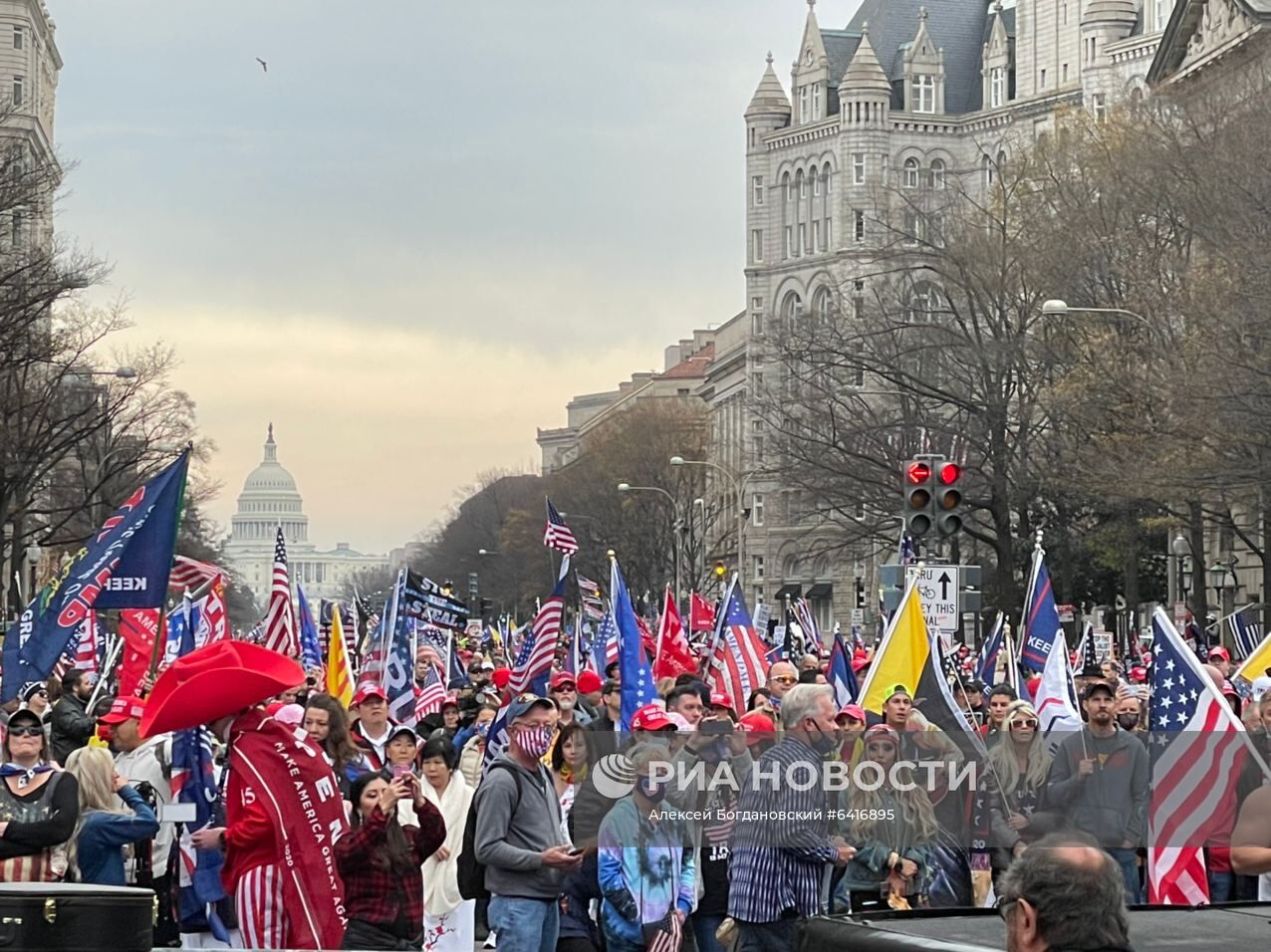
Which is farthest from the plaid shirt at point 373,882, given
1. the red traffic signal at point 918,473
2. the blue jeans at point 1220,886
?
the red traffic signal at point 918,473

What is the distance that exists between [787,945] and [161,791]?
311 centimetres

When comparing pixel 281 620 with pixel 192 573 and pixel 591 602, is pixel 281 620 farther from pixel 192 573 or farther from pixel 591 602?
pixel 591 602

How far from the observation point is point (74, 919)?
7.57m

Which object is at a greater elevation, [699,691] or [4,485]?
[4,485]

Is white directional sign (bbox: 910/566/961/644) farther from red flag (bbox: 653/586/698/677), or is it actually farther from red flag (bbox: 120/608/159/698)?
red flag (bbox: 120/608/159/698)

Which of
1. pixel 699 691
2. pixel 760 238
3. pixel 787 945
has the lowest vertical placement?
pixel 787 945

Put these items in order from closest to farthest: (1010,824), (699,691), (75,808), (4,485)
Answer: (75,808) → (1010,824) → (699,691) → (4,485)

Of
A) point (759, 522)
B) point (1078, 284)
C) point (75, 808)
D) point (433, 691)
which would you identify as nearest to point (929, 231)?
point (1078, 284)

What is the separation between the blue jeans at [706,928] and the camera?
12.4 meters

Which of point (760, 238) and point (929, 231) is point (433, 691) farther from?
point (760, 238)

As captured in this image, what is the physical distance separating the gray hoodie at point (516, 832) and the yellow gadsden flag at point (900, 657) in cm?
543

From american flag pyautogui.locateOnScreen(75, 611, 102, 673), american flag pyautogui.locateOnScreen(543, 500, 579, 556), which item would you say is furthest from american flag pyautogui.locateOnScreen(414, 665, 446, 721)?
american flag pyautogui.locateOnScreen(543, 500, 579, 556)

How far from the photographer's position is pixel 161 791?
12297 mm

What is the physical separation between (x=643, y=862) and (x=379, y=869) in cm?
147
